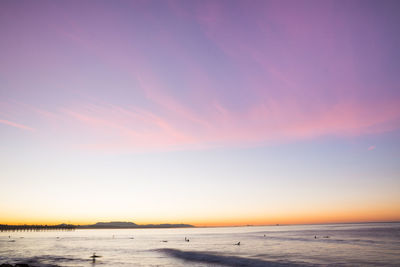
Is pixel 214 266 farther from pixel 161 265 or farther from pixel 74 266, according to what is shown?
pixel 74 266

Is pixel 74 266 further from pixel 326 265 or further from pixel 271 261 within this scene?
pixel 326 265

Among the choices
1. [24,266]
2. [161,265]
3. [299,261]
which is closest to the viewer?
[24,266]

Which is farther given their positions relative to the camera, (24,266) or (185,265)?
(185,265)

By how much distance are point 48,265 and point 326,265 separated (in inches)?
1806

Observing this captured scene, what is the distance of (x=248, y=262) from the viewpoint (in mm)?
53375

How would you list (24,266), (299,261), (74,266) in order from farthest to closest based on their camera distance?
(299,261), (74,266), (24,266)

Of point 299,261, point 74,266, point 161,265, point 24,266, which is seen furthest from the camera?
point 299,261

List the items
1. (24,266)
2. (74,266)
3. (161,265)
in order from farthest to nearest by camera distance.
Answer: (161,265)
(74,266)
(24,266)

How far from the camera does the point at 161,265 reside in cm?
4881

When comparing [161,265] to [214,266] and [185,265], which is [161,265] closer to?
[185,265]

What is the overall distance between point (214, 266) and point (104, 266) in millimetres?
18057

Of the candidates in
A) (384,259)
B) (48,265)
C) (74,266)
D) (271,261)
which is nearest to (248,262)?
(271,261)

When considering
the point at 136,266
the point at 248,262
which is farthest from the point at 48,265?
the point at 248,262

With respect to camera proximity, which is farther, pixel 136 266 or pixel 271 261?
pixel 271 261
